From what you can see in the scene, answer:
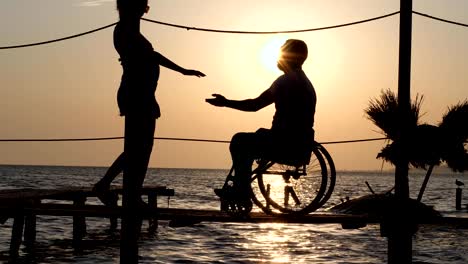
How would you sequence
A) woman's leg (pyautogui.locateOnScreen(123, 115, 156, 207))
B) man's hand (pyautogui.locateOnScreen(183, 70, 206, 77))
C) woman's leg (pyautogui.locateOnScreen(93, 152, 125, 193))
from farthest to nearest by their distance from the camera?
woman's leg (pyautogui.locateOnScreen(93, 152, 125, 193))
woman's leg (pyautogui.locateOnScreen(123, 115, 156, 207))
man's hand (pyautogui.locateOnScreen(183, 70, 206, 77))

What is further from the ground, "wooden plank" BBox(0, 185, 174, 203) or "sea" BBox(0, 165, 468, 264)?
"wooden plank" BBox(0, 185, 174, 203)

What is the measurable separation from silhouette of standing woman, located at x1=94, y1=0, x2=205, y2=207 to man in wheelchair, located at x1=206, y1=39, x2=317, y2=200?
0.93 meters

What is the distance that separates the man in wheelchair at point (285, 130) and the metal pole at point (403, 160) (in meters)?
1.63

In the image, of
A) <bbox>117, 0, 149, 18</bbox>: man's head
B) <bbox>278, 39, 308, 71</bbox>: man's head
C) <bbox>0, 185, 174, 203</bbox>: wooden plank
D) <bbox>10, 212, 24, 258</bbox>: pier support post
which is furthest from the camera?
<bbox>10, 212, 24, 258</bbox>: pier support post

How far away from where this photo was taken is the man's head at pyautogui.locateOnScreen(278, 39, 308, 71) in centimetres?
823

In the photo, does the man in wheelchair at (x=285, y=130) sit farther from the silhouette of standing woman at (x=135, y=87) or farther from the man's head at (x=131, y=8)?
the man's head at (x=131, y=8)

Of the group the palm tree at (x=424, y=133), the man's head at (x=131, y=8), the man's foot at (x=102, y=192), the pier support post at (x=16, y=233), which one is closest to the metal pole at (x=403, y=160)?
the palm tree at (x=424, y=133)

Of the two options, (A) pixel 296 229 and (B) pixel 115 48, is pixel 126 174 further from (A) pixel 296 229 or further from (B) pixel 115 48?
(A) pixel 296 229

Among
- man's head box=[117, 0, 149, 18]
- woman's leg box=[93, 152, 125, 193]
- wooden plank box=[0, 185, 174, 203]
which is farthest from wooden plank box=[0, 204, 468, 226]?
wooden plank box=[0, 185, 174, 203]

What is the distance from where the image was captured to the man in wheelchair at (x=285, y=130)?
8242 millimetres

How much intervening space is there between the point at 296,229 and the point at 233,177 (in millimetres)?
39395

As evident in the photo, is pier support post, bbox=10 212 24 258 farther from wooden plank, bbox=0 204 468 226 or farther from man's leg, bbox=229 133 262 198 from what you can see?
man's leg, bbox=229 133 262 198

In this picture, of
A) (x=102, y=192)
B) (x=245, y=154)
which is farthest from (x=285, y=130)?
(x=102, y=192)

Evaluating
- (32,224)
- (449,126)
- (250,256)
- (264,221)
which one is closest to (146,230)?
(250,256)
